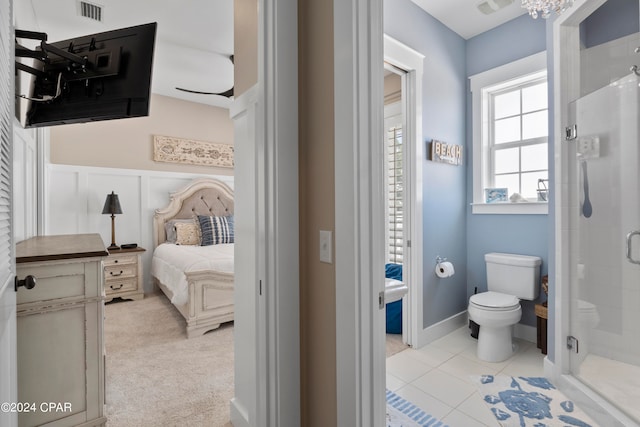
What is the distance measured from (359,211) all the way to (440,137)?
87.2 inches

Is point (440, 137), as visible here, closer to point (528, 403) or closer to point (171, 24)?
point (528, 403)

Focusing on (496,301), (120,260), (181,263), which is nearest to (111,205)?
(120,260)

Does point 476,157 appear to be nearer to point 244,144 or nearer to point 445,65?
point 445,65

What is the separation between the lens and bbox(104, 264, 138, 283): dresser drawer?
389 cm

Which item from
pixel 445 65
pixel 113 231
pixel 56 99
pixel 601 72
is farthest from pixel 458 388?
pixel 113 231

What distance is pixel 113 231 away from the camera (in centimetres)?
417

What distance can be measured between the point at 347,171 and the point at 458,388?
185 cm

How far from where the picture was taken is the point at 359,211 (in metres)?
0.99

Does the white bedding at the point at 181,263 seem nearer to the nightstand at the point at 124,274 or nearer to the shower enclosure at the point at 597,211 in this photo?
the nightstand at the point at 124,274

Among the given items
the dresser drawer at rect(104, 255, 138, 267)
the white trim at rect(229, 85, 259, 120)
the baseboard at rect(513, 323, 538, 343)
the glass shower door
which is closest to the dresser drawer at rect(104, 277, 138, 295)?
the dresser drawer at rect(104, 255, 138, 267)

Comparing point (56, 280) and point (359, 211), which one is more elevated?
point (359, 211)

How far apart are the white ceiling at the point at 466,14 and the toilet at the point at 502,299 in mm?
2155

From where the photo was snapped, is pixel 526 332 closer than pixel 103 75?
No

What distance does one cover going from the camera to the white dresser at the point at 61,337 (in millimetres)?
1306
